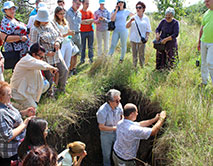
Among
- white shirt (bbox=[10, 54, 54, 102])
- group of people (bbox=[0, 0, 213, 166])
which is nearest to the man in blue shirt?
group of people (bbox=[0, 0, 213, 166])

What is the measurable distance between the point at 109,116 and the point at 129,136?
0.93 m

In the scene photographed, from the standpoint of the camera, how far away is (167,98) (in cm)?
468

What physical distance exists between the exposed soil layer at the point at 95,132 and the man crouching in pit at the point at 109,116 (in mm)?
698

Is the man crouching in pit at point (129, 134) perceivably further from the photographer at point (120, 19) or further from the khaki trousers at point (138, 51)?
the photographer at point (120, 19)

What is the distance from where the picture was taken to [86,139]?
550cm

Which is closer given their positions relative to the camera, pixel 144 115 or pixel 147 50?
pixel 144 115

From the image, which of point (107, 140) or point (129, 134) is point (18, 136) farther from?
point (107, 140)

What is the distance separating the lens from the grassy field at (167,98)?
3.37 m

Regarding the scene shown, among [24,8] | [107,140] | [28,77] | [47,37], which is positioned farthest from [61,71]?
[24,8]

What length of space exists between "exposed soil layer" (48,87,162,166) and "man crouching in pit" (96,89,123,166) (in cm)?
70

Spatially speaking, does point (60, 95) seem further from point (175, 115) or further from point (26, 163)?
point (26, 163)

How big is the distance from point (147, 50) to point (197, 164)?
15.4 ft

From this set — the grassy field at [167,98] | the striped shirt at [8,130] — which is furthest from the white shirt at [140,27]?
the striped shirt at [8,130]

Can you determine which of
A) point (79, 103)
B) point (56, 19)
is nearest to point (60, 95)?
point (79, 103)
